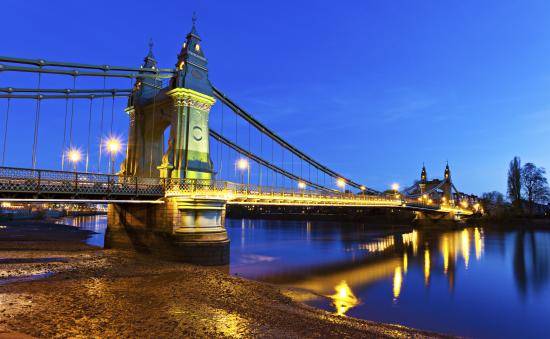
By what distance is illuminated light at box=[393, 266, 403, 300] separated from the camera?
2129 centimetres

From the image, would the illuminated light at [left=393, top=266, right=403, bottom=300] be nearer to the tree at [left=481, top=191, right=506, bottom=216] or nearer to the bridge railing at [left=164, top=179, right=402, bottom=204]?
the bridge railing at [left=164, top=179, right=402, bottom=204]

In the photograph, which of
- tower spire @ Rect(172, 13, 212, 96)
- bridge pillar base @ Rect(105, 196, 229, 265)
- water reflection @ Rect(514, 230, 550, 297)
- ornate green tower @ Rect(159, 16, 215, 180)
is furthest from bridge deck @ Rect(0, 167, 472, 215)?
water reflection @ Rect(514, 230, 550, 297)

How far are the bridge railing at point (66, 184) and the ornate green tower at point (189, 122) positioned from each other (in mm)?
2357

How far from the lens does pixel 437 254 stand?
40406 millimetres

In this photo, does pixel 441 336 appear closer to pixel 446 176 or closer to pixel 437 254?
pixel 437 254

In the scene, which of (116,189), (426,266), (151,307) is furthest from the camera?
(426,266)

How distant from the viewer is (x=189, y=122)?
2594 cm

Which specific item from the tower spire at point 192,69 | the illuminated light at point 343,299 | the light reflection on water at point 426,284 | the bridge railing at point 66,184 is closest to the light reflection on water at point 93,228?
the light reflection on water at point 426,284

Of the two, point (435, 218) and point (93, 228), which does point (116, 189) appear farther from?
point (435, 218)

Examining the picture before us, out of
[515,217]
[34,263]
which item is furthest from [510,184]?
[34,263]

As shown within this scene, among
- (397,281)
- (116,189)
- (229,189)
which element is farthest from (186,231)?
(397,281)

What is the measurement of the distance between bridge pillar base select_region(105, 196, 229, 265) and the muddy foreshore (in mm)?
3084

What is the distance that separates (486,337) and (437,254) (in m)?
27.9

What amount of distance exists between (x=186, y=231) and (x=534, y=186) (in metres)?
96.6
